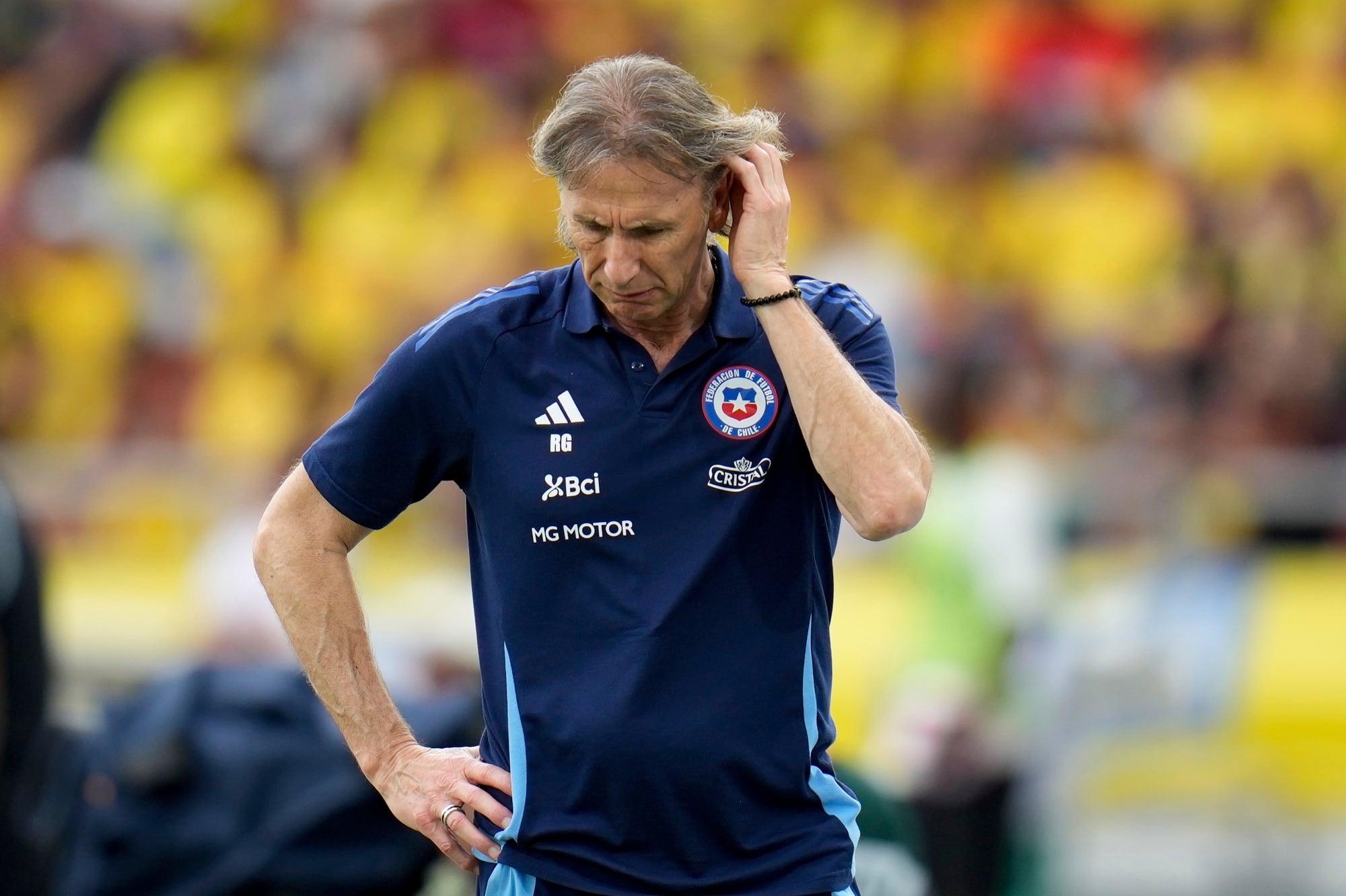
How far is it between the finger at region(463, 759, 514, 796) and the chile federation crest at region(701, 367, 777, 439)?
681 mm

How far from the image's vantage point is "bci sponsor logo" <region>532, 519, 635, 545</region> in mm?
3082

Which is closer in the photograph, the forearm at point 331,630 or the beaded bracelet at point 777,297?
the beaded bracelet at point 777,297

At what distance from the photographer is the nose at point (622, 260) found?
3.02 m

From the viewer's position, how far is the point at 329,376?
10.8 metres

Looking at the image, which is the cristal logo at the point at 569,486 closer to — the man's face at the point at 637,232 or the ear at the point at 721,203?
the man's face at the point at 637,232

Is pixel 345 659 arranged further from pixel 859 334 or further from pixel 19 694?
pixel 19 694

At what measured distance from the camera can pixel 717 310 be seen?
3.21m

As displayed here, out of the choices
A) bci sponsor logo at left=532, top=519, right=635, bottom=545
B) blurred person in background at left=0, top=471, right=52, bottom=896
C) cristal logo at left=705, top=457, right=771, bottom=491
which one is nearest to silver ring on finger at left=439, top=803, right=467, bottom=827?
bci sponsor logo at left=532, top=519, right=635, bottom=545

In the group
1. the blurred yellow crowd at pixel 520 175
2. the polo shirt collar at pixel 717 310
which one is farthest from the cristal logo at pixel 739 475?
the blurred yellow crowd at pixel 520 175

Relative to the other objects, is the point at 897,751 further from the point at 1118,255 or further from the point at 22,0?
the point at 22,0

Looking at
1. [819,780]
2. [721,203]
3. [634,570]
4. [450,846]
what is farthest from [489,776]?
[721,203]

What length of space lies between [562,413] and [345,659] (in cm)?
58

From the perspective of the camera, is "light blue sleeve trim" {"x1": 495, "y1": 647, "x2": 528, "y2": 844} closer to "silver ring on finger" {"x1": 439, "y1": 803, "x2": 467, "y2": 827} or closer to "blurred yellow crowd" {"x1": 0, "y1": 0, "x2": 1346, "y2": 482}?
"silver ring on finger" {"x1": 439, "y1": 803, "x2": 467, "y2": 827}

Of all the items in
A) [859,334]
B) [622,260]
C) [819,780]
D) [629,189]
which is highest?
[629,189]
